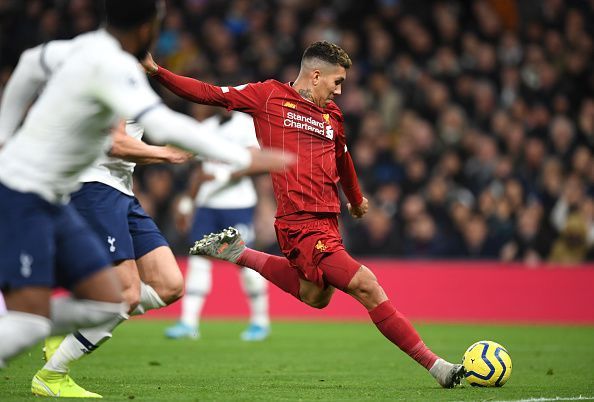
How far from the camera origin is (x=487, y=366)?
24.7 feet

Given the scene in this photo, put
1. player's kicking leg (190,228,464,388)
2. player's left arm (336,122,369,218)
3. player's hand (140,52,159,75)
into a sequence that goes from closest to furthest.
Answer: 1. player's hand (140,52,159,75)
2. player's kicking leg (190,228,464,388)
3. player's left arm (336,122,369,218)

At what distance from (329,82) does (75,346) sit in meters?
2.77

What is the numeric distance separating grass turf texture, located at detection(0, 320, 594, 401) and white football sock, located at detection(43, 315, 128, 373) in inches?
11.3

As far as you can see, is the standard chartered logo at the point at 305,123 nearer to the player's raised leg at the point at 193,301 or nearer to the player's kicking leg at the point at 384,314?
the player's kicking leg at the point at 384,314

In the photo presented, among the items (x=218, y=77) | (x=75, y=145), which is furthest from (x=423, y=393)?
(x=218, y=77)

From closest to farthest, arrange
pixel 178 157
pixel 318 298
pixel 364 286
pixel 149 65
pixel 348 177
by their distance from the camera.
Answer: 1. pixel 178 157
2. pixel 149 65
3. pixel 364 286
4. pixel 318 298
5. pixel 348 177

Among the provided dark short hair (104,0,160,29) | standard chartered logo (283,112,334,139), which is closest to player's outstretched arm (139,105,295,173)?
dark short hair (104,0,160,29)

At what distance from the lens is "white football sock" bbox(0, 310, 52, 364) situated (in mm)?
5203

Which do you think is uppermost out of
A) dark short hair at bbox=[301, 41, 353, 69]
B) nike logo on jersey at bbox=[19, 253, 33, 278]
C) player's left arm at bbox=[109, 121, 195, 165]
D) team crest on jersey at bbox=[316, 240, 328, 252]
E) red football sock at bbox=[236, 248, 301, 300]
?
dark short hair at bbox=[301, 41, 353, 69]

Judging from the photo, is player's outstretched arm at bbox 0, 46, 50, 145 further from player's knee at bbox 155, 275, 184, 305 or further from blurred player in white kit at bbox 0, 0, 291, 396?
player's knee at bbox 155, 275, 184, 305

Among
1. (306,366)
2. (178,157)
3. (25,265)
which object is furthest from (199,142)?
(306,366)

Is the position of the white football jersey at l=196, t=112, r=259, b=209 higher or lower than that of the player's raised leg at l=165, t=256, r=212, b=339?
higher

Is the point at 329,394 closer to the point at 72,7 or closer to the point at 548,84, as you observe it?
the point at 548,84

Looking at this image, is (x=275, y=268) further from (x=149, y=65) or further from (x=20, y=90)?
(x=20, y=90)
